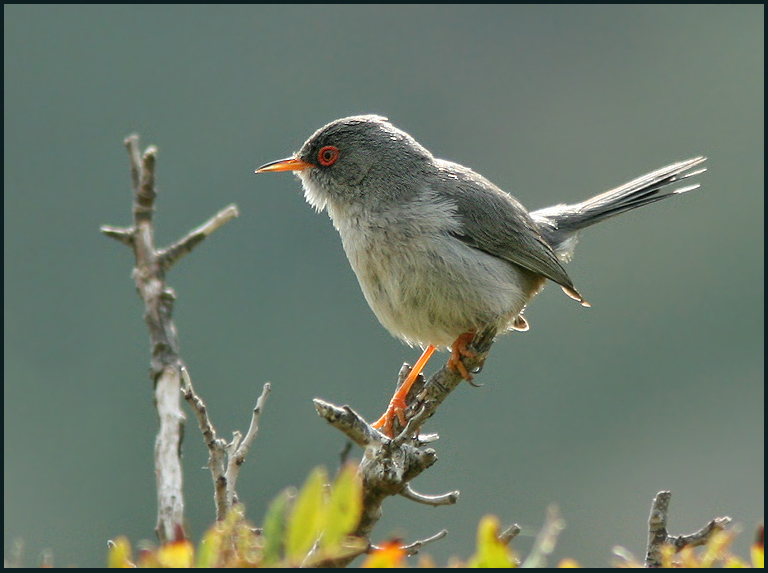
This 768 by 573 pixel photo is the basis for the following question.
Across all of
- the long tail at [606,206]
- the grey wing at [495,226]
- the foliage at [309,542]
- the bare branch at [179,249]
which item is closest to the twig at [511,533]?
the foliage at [309,542]

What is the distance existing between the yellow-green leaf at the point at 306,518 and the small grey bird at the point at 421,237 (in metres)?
3.53

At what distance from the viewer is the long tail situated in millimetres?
7934

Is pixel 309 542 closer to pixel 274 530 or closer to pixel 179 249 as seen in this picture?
pixel 274 530

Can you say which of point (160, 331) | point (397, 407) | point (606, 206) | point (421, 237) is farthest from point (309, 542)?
point (606, 206)

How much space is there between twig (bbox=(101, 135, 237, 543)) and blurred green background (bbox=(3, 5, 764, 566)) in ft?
81.0

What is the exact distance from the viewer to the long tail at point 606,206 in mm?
7934

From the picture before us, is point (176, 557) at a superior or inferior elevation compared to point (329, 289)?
inferior

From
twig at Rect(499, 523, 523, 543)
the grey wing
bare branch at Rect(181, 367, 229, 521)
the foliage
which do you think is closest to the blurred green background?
the grey wing

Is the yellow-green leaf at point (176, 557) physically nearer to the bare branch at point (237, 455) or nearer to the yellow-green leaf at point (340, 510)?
the yellow-green leaf at point (340, 510)

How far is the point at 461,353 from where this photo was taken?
5.93 m

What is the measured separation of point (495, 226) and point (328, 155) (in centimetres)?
109

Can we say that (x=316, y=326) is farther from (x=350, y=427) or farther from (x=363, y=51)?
(x=350, y=427)

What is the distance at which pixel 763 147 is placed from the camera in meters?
68.2

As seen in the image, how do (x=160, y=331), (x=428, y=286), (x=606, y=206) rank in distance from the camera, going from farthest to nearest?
(x=606, y=206) < (x=428, y=286) < (x=160, y=331)
